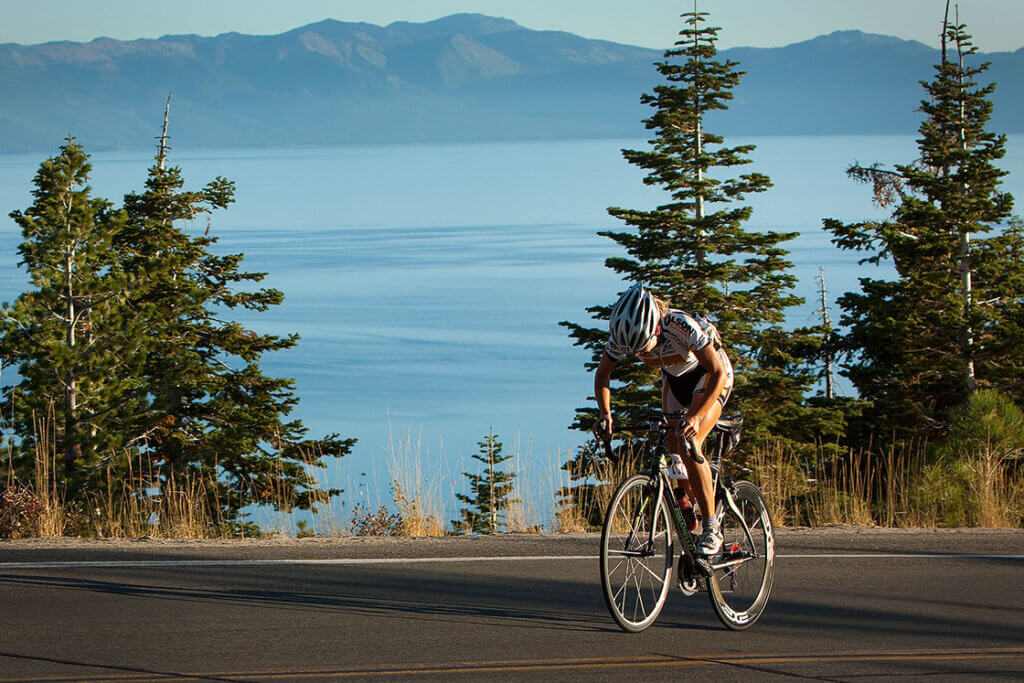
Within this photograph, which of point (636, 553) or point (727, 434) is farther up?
point (727, 434)

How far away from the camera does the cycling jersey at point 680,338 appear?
5.93 metres

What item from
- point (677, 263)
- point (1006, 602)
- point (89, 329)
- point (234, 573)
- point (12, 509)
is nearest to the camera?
point (1006, 602)

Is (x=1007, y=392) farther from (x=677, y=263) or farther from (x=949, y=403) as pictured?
(x=677, y=263)

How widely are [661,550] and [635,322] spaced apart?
4.66ft

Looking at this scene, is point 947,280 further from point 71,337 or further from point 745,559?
point 745,559

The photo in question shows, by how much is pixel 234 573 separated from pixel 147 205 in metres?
27.0

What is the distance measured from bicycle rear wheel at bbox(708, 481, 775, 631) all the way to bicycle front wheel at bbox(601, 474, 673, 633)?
39cm

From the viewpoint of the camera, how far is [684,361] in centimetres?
616

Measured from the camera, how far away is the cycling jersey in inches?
233

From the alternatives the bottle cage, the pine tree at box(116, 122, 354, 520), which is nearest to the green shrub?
the bottle cage

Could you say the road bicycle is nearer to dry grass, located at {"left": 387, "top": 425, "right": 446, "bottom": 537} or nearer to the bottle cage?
the bottle cage

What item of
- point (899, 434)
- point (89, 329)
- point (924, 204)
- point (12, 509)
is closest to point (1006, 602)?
point (12, 509)

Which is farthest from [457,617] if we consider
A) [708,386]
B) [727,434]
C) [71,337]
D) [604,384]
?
[71,337]

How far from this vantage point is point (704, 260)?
92.9ft
